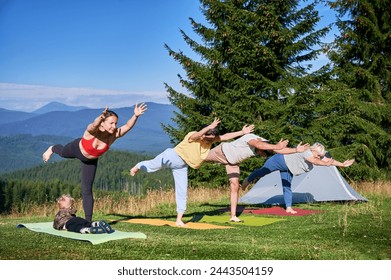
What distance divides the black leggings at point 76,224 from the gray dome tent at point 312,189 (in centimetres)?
501

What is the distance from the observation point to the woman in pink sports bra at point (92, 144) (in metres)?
6.15

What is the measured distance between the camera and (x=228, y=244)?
5516 millimetres

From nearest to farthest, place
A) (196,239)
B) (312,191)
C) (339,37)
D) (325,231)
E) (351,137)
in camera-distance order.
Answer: (196,239), (325,231), (312,191), (351,137), (339,37)

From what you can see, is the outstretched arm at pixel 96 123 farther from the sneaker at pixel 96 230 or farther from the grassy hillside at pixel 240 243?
the grassy hillside at pixel 240 243

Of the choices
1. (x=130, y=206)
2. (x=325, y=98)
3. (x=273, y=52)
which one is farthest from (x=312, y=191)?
(x=273, y=52)

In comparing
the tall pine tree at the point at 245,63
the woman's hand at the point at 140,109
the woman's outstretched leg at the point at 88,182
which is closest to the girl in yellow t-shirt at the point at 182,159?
the woman's outstretched leg at the point at 88,182

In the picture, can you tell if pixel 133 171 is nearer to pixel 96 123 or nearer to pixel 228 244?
pixel 96 123

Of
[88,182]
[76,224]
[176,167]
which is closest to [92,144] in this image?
[88,182]

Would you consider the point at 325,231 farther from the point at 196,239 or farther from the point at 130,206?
the point at 130,206

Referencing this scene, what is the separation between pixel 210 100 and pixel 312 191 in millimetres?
7083

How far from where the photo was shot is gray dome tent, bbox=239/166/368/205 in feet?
33.8

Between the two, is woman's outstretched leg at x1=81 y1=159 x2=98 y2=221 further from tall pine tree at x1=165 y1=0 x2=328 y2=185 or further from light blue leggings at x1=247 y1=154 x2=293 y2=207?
tall pine tree at x1=165 y1=0 x2=328 y2=185

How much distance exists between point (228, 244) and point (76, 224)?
1.84 metres
